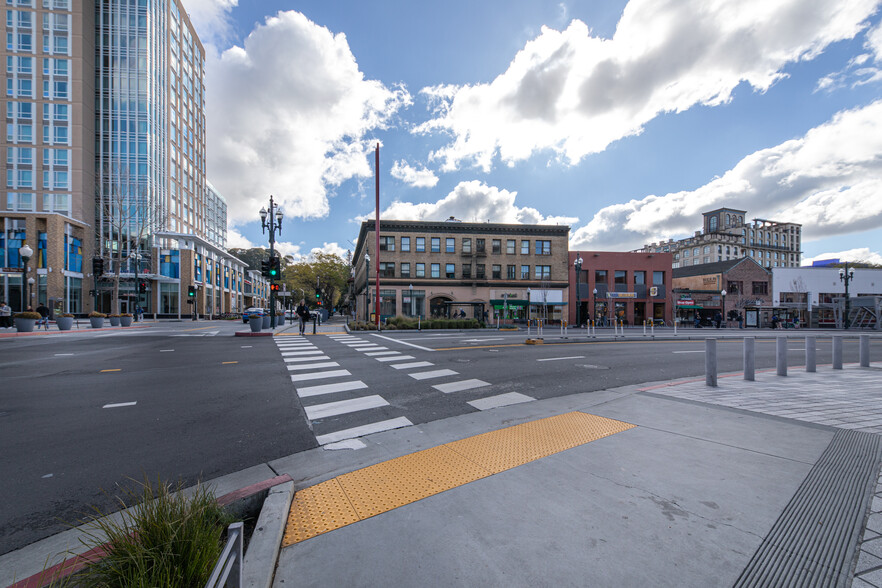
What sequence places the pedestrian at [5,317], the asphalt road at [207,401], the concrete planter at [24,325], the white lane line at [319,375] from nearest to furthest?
the asphalt road at [207,401]
the white lane line at [319,375]
the concrete planter at [24,325]
the pedestrian at [5,317]

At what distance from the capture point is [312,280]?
60.7 m

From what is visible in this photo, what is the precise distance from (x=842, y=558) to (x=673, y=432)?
226 cm

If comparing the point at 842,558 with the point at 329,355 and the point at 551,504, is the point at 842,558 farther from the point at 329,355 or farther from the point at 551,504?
the point at 329,355

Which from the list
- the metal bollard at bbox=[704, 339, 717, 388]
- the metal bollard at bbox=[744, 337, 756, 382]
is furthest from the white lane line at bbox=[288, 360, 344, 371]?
the metal bollard at bbox=[744, 337, 756, 382]

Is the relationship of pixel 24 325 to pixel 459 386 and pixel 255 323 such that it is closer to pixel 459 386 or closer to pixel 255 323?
pixel 255 323

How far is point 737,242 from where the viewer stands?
101 m

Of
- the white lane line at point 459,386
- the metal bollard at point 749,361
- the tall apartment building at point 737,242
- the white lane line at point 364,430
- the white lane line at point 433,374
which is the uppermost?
the tall apartment building at point 737,242

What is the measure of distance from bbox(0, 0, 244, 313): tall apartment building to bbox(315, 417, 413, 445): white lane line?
44.8m

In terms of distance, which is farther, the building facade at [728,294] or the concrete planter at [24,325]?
the building facade at [728,294]

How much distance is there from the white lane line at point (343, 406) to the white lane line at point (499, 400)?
1.62m

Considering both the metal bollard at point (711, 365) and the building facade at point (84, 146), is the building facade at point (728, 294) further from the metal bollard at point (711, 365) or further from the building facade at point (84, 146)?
the building facade at point (84, 146)

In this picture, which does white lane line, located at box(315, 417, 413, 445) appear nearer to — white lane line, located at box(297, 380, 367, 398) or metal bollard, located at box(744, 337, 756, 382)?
white lane line, located at box(297, 380, 367, 398)

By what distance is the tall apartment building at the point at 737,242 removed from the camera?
98.5 meters

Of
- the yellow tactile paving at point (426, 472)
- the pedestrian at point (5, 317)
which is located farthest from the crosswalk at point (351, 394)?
the pedestrian at point (5, 317)
